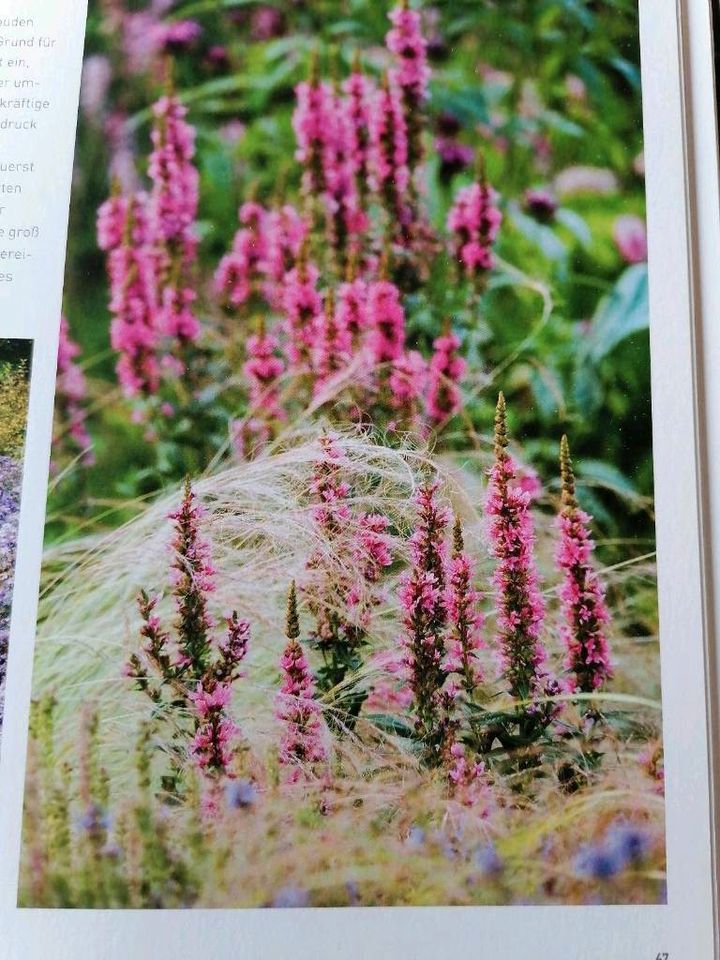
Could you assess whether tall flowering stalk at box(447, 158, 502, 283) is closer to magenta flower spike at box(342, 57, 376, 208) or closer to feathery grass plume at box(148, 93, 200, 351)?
magenta flower spike at box(342, 57, 376, 208)

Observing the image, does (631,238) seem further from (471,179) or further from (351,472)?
(351,472)

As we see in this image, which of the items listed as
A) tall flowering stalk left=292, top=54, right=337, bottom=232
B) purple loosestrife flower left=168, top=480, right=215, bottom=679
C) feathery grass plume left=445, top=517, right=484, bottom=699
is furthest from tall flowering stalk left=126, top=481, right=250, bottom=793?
tall flowering stalk left=292, top=54, right=337, bottom=232

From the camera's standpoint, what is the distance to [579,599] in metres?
0.58

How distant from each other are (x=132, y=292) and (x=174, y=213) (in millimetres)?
58

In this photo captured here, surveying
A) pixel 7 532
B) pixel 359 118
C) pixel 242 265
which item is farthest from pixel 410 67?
pixel 7 532

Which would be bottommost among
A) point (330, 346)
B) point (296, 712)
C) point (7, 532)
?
point (296, 712)

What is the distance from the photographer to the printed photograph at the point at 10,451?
0.58 metres

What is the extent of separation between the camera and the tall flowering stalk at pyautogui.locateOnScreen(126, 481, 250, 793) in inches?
22.0

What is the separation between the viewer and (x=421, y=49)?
0.63 meters

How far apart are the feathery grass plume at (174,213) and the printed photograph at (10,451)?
0.09 metres

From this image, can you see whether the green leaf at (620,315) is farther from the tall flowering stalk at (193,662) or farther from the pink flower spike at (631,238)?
the tall flowering stalk at (193,662)

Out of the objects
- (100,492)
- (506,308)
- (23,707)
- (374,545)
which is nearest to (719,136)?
(506,308)

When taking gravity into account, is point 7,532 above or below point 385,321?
below

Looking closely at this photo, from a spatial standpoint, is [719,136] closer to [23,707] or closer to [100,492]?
[100,492]
